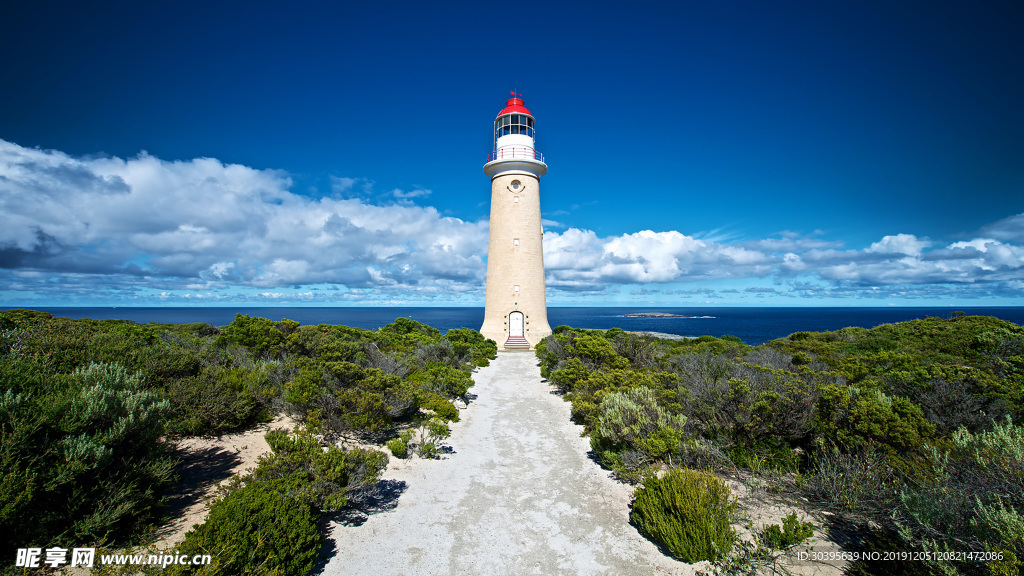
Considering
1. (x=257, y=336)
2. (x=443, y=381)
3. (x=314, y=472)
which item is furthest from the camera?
(x=257, y=336)

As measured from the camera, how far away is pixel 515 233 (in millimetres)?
21922

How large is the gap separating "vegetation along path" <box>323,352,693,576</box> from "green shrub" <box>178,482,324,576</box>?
0.52 meters

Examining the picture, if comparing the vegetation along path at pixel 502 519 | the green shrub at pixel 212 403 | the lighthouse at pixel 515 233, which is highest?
the lighthouse at pixel 515 233

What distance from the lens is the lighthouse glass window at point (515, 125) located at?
22.1 metres

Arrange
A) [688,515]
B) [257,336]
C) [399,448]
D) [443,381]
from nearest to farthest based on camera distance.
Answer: [688,515] < [399,448] < [443,381] < [257,336]

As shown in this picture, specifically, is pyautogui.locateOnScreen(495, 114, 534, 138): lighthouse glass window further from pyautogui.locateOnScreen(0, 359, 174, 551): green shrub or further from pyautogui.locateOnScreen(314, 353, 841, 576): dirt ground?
pyautogui.locateOnScreen(0, 359, 174, 551): green shrub

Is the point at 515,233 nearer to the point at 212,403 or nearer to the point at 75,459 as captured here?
the point at 212,403

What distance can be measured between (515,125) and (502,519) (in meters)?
20.8

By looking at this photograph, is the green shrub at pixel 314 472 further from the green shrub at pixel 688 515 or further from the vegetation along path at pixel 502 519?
the green shrub at pixel 688 515

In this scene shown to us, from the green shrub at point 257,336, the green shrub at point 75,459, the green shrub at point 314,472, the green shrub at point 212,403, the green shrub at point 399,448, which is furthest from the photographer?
the green shrub at point 257,336

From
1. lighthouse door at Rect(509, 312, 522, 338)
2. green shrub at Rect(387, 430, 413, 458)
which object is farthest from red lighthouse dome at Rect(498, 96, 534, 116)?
green shrub at Rect(387, 430, 413, 458)

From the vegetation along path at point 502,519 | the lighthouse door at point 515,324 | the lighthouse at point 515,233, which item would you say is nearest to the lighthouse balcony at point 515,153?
the lighthouse at point 515,233

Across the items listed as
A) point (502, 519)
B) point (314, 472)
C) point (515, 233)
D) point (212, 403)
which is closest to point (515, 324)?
point (515, 233)

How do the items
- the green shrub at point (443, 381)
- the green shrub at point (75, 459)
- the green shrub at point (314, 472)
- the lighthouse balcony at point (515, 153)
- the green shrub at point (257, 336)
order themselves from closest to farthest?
1. the green shrub at point (75, 459)
2. the green shrub at point (314, 472)
3. the green shrub at point (443, 381)
4. the green shrub at point (257, 336)
5. the lighthouse balcony at point (515, 153)
